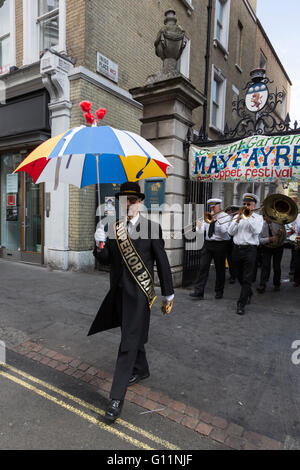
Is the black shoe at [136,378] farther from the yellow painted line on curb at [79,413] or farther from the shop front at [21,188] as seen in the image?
the shop front at [21,188]

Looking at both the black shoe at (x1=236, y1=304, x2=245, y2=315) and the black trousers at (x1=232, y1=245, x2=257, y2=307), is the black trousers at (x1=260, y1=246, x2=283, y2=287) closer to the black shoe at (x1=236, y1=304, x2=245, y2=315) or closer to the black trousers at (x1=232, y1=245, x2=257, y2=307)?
the black trousers at (x1=232, y1=245, x2=257, y2=307)

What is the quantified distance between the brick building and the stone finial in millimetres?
919

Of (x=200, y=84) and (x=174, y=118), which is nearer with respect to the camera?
(x=174, y=118)

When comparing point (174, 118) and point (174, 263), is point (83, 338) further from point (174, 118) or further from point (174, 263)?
point (174, 118)

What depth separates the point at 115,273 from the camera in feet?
9.96

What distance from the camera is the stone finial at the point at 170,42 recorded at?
21.7ft

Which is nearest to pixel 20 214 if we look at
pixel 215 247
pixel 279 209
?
pixel 215 247

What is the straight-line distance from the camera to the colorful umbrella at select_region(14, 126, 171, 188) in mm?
2689

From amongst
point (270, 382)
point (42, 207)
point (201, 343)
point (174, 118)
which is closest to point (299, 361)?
point (270, 382)

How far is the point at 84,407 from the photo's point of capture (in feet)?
9.24

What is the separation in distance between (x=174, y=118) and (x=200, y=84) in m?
8.30

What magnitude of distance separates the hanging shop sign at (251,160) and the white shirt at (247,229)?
852mm

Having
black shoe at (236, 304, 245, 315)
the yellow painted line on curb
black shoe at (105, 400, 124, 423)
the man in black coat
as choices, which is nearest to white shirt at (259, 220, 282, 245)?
black shoe at (236, 304, 245, 315)
